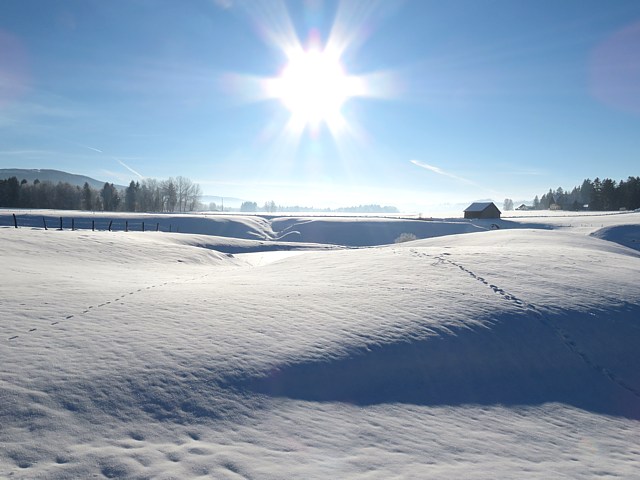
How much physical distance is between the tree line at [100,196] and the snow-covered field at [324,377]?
101357 mm

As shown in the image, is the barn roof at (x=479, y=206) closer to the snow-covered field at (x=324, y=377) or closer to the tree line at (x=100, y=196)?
the snow-covered field at (x=324, y=377)

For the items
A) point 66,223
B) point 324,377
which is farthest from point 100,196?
point 324,377

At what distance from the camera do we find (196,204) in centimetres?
13662

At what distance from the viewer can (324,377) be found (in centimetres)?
663

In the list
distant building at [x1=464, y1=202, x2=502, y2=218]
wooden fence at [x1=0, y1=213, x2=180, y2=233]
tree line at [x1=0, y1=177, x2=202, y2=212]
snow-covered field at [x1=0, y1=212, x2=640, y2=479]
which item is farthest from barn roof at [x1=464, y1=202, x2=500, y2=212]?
tree line at [x1=0, y1=177, x2=202, y2=212]

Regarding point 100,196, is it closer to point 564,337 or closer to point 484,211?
point 484,211

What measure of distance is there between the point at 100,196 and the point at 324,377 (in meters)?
122

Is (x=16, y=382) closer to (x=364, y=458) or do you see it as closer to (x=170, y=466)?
(x=170, y=466)

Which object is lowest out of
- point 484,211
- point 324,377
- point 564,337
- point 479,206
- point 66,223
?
point 324,377

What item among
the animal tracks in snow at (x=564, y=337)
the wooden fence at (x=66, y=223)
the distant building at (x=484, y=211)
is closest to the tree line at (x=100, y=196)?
the wooden fence at (x=66, y=223)

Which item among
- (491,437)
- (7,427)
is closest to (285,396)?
(491,437)

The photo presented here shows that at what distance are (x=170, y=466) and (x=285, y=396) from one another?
2.13 metres

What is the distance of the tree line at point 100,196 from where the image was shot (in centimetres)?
9119

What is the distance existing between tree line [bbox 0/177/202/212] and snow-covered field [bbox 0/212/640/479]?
10136 cm
